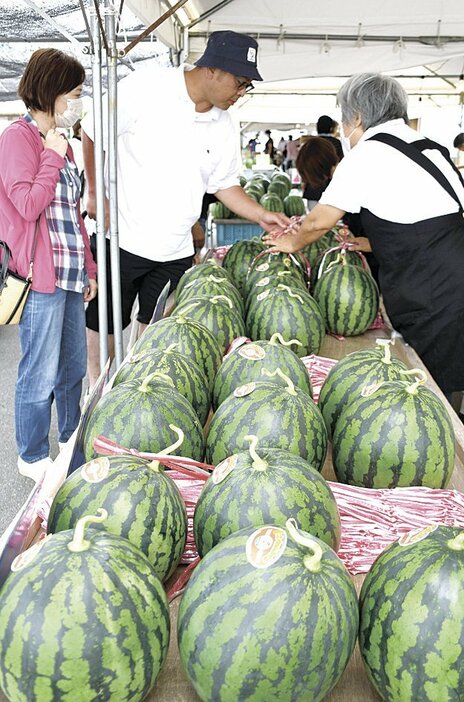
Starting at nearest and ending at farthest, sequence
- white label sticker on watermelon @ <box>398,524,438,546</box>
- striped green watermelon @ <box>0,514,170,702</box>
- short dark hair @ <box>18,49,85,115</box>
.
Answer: striped green watermelon @ <box>0,514,170,702</box> < white label sticker on watermelon @ <box>398,524,438,546</box> < short dark hair @ <box>18,49,85,115</box>

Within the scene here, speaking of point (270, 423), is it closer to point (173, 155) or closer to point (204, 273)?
point (204, 273)

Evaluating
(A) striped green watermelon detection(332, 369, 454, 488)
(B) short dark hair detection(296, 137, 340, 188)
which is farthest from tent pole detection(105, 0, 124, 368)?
(B) short dark hair detection(296, 137, 340, 188)

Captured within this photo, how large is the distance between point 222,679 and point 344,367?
109 cm

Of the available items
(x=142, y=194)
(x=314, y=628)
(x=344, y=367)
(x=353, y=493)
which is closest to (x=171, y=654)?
(x=314, y=628)

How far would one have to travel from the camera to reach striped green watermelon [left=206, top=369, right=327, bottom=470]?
4.94ft

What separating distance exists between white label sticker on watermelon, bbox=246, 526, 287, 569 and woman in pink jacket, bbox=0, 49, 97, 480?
2488 millimetres

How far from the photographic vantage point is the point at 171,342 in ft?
6.93

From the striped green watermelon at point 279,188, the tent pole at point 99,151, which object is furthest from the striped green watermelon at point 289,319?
the striped green watermelon at point 279,188

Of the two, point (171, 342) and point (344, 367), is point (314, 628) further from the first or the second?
point (171, 342)

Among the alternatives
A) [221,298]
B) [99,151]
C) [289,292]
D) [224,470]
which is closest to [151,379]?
[224,470]

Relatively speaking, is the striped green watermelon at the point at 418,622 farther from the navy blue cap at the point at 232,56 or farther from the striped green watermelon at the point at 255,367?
the navy blue cap at the point at 232,56

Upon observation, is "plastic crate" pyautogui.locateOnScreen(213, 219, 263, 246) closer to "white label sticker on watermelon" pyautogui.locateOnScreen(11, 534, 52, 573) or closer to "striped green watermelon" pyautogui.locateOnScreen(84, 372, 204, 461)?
"striped green watermelon" pyautogui.locateOnScreen(84, 372, 204, 461)

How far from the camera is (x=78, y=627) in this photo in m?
0.93

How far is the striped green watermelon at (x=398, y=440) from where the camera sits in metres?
1.57
